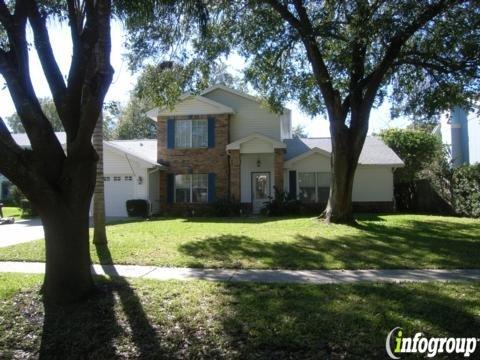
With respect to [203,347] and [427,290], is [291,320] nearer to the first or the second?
[203,347]

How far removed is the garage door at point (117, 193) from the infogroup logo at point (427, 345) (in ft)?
64.6

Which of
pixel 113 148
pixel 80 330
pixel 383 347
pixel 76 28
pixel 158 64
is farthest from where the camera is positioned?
pixel 113 148

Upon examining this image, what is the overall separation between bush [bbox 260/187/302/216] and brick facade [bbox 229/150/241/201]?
1.69 m

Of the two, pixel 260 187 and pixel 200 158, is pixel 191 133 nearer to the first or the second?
pixel 200 158

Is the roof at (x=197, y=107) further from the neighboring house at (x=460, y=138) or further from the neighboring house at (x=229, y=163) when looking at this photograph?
the neighboring house at (x=460, y=138)

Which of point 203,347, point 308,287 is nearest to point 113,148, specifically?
point 308,287

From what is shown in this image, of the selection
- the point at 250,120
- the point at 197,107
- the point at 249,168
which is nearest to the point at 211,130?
the point at 197,107

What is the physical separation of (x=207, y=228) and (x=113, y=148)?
915 cm

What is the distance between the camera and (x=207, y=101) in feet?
75.5

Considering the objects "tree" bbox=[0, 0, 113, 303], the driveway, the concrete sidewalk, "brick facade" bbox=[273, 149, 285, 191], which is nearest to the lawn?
"tree" bbox=[0, 0, 113, 303]

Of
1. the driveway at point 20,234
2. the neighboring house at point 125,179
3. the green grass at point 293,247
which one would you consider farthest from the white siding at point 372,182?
the driveway at point 20,234

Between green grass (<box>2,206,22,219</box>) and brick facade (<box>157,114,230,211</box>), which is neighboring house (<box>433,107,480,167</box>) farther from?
green grass (<box>2,206,22,219</box>)

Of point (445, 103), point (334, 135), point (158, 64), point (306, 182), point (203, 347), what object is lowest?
point (203, 347)

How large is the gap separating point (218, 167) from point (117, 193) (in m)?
5.31
